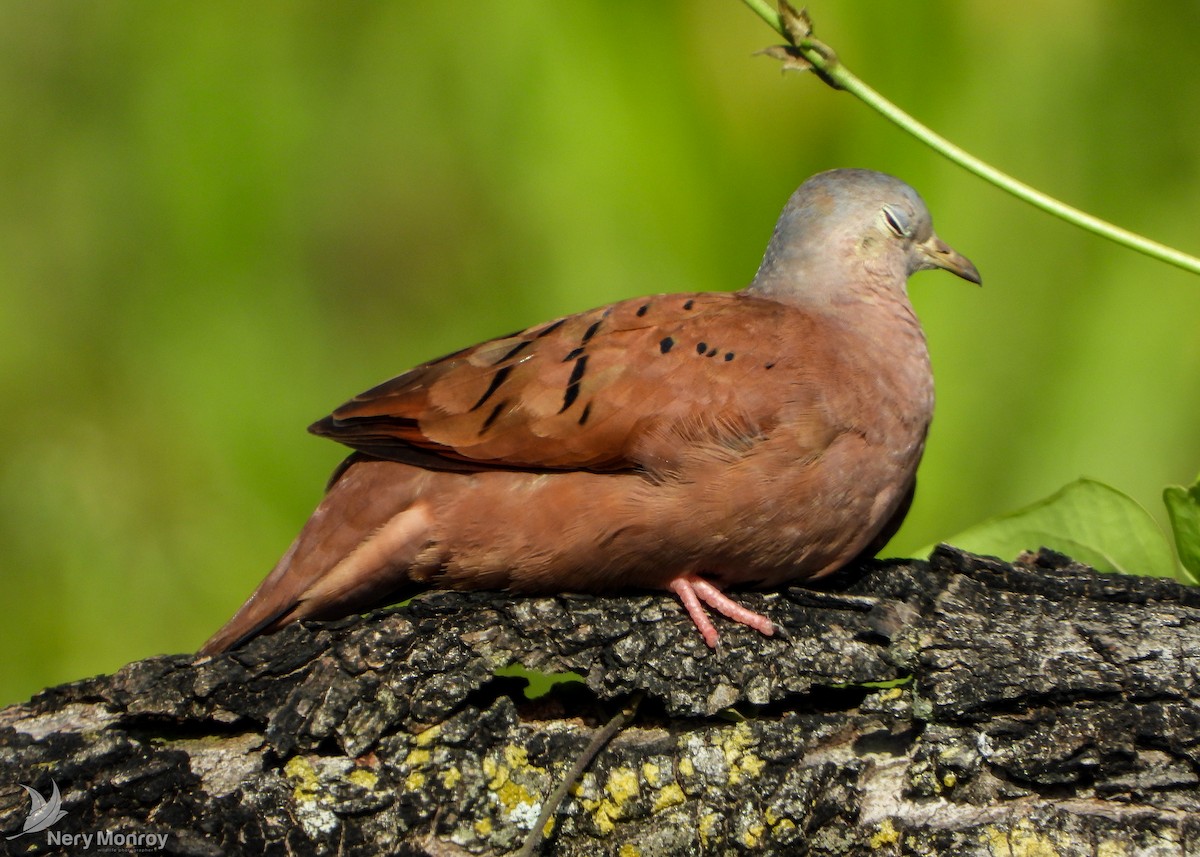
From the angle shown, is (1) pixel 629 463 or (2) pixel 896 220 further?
(2) pixel 896 220

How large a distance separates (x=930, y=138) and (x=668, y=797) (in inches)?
54.2

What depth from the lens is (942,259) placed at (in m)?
3.48

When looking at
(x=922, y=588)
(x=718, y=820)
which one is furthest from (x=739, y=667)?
(x=922, y=588)

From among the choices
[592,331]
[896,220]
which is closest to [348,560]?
[592,331]

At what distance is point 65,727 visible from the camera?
2.44 m

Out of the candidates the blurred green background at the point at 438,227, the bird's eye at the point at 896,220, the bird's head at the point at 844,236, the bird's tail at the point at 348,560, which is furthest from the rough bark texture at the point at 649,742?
the blurred green background at the point at 438,227

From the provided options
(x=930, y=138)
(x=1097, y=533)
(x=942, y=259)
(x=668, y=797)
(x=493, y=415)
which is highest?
(x=942, y=259)

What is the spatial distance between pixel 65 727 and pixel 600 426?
3.97 feet

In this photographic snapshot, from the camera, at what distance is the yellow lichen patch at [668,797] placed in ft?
7.91

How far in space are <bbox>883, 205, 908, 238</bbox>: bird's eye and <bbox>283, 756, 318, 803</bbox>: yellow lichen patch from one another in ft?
6.39

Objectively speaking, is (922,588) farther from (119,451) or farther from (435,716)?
(119,451)

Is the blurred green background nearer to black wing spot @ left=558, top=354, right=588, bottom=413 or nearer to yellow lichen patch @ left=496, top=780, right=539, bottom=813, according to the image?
black wing spot @ left=558, top=354, right=588, bottom=413

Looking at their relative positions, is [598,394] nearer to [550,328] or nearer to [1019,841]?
[550,328]

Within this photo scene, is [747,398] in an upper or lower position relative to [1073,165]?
lower
